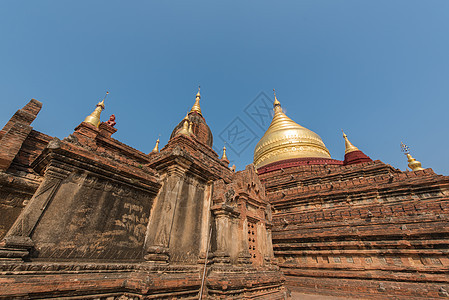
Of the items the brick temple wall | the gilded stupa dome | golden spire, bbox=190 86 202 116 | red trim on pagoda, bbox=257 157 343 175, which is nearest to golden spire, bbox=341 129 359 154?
red trim on pagoda, bbox=257 157 343 175

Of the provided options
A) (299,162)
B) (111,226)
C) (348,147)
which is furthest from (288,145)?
(111,226)

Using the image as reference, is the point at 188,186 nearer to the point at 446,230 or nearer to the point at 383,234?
the point at 383,234

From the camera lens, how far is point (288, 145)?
27141 millimetres

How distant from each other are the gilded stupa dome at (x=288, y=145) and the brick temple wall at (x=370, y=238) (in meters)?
11.5

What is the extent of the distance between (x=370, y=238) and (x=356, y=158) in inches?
513

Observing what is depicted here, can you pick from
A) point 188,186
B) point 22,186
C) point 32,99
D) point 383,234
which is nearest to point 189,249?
point 188,186

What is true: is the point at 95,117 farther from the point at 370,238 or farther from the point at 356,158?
the point at 356,158

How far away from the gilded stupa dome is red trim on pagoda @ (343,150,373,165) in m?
2.81

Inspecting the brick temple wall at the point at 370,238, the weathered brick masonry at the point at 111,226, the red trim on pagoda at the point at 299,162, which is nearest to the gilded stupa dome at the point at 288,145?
the red trim on pagoda at the point at 299,162

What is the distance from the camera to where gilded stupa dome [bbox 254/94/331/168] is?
2598 cm

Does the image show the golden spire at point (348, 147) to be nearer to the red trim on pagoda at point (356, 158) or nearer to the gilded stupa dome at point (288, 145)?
the red trim on pagoda at point (356, 158)

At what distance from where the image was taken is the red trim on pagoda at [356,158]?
68.9 feet

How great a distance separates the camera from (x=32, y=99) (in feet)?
27.1

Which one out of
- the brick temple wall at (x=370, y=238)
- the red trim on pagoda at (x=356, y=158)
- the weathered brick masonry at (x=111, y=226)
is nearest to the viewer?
the weathered brick masonry at (x=111, y=226)
